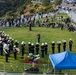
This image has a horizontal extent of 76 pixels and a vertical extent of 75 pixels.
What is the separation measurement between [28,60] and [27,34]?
43.8 ft

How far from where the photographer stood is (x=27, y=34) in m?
35.2

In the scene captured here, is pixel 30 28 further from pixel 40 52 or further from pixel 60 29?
pixel 40 52

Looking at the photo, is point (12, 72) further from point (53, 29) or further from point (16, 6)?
point (16, 6)

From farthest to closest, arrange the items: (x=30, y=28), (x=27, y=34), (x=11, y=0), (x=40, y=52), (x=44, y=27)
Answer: (x=11, y=0) < (x=44, y=27) < (x=30, y=28) < (x=27, y=34) < (x=40, y=52)

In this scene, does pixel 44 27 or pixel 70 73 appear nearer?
pixel 70 73

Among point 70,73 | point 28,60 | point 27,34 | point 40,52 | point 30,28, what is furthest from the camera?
point 30,28

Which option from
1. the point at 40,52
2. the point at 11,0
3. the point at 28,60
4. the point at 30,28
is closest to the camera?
the point at 28,60

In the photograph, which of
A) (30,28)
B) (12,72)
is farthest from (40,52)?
(30,28)

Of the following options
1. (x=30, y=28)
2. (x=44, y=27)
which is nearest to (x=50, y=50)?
(x=30, y=28)

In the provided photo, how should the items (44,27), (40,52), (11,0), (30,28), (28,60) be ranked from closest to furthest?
(28,60) → (40,52) → (30,28) → (44,27) → (11,0)

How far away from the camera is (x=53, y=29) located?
39.3 meters

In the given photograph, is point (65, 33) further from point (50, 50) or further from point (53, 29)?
point (50, 50)

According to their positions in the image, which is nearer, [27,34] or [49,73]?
[49,73]

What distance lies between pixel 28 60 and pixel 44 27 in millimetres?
19336
